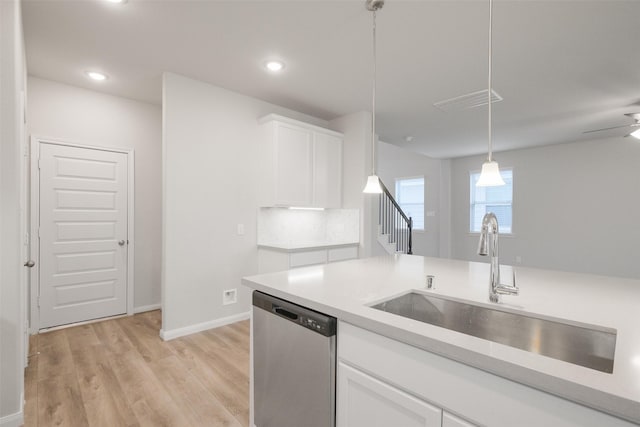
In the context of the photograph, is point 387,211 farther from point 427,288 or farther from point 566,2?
point 427,288

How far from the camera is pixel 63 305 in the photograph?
351 centimetres

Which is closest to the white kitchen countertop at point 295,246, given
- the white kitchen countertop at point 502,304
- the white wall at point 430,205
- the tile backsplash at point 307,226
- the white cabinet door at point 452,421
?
the tile backsplash at point 307,226

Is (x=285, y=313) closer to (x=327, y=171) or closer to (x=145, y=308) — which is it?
(x=327, y=171)

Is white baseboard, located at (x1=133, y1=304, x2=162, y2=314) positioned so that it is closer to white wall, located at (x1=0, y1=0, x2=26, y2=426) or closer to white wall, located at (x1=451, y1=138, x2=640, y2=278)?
white wall, located at (x1=0, y1=0, x2=26, y2=426)

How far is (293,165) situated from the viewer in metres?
3.97

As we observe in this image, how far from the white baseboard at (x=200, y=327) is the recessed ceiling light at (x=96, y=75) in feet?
8.92

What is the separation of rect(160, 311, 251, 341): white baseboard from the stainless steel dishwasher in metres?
1.91

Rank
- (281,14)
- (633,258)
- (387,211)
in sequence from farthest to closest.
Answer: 1. (387,211)
2. (633,258)
3. (281,14)

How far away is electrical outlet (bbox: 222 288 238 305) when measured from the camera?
3.66 metres

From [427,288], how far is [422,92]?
2.88 meters

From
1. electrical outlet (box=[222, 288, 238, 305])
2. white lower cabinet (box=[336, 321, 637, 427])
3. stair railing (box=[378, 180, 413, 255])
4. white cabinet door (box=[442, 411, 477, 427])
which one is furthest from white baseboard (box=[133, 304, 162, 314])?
white cabinet door (box=[442, 411, 477, 427])

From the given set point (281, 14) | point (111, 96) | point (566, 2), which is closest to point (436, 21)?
point (566, 2)

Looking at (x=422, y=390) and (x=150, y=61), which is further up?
(x=150, y=61)

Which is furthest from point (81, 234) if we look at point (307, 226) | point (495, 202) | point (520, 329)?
point (495, 202)
